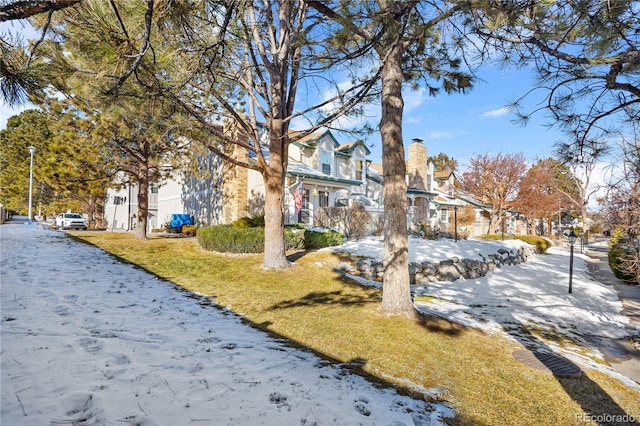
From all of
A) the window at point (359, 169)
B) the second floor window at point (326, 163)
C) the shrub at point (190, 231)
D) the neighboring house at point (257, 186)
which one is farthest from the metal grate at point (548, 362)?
the window at point (359, 169)

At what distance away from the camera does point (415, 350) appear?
4.78 meters

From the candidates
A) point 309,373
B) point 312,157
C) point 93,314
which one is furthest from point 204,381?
point 312,157

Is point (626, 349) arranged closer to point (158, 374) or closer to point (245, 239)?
point (158, 374)

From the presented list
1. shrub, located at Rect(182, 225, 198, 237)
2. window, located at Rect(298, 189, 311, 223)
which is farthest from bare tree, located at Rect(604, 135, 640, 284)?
shrub, located at Rect(182, 225, 198, 237)

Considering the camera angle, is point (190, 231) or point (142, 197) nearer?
point (142, 197)

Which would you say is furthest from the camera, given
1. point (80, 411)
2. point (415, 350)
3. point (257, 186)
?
point (257, 186)

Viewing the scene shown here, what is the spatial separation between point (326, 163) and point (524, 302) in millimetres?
14858

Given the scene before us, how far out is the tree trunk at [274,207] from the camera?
1000cm

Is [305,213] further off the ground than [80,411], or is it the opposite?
[305,213]

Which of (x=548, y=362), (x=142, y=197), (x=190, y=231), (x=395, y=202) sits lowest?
(x=548, y=362)

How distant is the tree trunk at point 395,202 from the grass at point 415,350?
0.44 metres

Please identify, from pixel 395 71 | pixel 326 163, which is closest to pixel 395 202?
pixel 395 71

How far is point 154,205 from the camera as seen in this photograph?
2634 centimetres

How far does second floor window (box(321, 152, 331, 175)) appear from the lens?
21625mm
